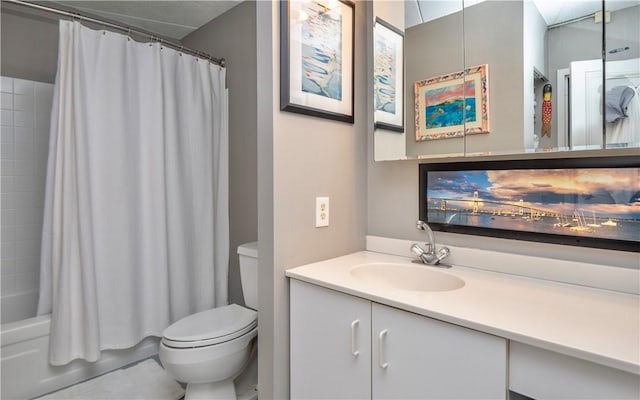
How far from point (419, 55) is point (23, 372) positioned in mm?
2410

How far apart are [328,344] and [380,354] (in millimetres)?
206

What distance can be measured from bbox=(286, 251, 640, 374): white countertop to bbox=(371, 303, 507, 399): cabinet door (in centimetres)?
3

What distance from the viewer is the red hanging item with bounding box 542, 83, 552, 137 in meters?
1.13

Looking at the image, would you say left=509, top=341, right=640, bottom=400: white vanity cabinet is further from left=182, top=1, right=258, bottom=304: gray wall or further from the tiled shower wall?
the tiled shower wall

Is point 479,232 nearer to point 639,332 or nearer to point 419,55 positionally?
point 639,332

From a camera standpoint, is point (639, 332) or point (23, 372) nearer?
point (639, 332)

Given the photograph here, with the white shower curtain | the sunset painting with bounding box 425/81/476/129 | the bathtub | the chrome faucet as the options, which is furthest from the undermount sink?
the bathtub

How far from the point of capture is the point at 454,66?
1.34m

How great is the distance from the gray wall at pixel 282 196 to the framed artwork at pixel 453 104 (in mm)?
363

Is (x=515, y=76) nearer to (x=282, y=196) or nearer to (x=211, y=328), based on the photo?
(x=282, y=196)

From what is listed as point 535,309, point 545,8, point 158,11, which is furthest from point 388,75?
point 158,11

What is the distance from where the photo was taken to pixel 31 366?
1741 mm

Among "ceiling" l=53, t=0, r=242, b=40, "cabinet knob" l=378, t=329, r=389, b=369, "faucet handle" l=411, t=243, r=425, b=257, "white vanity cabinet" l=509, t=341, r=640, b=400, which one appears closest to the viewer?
"white vanity cabinet" l=509, t=341, r=640, b=400

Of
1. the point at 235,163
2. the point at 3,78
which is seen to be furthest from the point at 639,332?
the point at 3,78
